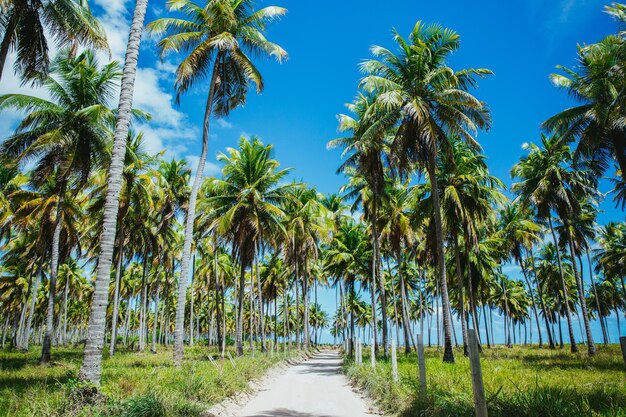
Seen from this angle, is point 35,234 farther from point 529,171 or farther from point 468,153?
point 529,171

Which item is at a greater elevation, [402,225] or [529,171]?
[529,171]

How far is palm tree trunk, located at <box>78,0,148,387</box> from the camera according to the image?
6789 mm

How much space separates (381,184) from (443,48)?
7783 mm

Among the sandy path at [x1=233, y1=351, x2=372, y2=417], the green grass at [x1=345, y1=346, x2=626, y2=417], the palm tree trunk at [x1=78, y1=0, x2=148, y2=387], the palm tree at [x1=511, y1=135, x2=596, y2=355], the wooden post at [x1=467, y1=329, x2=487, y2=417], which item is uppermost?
the palm tree at [x1=511, y1=135, x2=596, y2=355]

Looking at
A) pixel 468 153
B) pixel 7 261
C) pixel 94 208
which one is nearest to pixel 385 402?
pixel 468 153

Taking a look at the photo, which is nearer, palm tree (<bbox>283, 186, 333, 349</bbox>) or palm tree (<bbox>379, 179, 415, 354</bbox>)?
palm tree (<bbox>379, 179, 415, 354</bbox>)

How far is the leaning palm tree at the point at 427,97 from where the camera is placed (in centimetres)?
1596

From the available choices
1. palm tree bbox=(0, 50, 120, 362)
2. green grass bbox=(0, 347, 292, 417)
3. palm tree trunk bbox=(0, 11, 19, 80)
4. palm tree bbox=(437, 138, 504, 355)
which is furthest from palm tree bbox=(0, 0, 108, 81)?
palm tree bbox=(437, 138, 504, 355)

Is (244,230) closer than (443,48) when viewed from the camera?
No

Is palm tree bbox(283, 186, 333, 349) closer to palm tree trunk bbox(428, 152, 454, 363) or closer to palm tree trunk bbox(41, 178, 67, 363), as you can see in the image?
palm tree trunk bbox(428, 152, 454, 363)

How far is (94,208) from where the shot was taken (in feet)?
75.8

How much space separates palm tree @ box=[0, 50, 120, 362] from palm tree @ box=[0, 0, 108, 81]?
93.4 inches

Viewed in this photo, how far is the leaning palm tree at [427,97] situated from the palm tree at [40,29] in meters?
10.6

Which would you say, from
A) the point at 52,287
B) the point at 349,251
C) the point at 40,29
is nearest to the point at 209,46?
the point at 40,29
